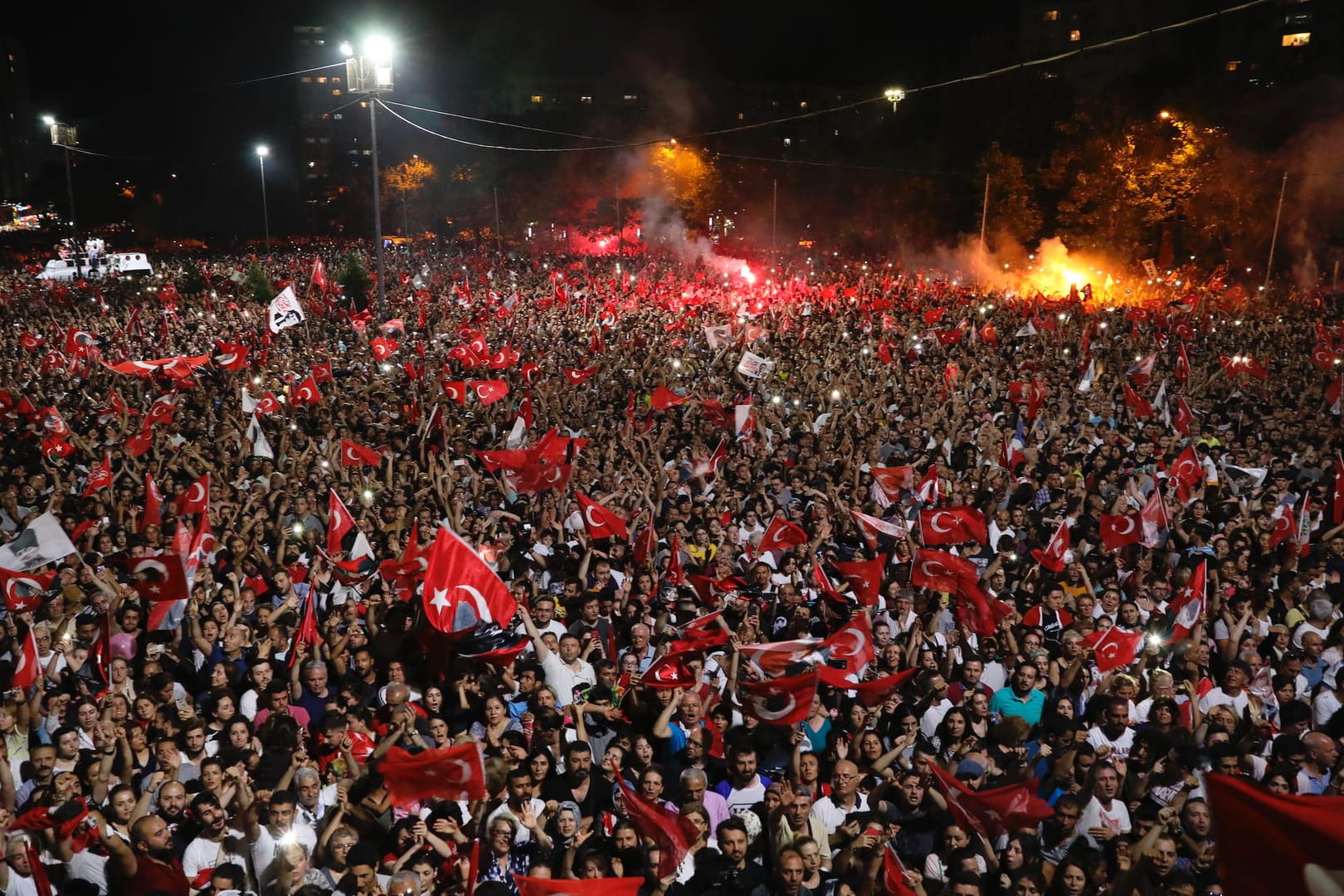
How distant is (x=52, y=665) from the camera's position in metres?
6.56

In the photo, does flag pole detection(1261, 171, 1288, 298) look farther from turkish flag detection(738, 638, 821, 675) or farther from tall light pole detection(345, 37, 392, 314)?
turkish flag detection(738, 638, 821, 675)

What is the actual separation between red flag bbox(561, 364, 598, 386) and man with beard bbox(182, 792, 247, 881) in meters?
11.4

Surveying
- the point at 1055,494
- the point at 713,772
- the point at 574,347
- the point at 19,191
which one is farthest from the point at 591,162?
the point at 19,191

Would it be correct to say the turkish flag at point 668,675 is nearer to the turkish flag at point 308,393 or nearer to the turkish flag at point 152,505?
the turkish flag at point 152,505

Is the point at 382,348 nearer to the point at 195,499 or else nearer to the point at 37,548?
the point at 195,499

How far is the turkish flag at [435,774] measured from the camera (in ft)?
16.8

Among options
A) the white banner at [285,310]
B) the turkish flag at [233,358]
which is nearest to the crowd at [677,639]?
the turkish flag at [233,358]

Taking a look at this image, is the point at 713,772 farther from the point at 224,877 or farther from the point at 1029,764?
the point at 224,877

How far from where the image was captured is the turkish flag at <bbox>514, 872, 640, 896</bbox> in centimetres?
432

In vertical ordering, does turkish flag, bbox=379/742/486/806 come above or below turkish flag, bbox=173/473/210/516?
below

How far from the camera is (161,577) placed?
24.5 ft

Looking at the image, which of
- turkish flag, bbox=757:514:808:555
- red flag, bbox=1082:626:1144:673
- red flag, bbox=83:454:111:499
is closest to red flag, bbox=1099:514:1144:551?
red flag, bbox=1082:626:1144:673

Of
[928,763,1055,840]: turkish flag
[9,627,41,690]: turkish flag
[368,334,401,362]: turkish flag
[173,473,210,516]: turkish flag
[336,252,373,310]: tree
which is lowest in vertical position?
[928,763,1055,840]: turkish flag

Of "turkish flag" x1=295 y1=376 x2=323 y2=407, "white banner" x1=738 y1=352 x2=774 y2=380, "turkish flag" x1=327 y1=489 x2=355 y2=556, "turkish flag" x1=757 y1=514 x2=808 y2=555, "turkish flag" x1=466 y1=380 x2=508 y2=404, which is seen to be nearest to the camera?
"turkish flag" x1=327 y1=489 x2=355 y2=556
